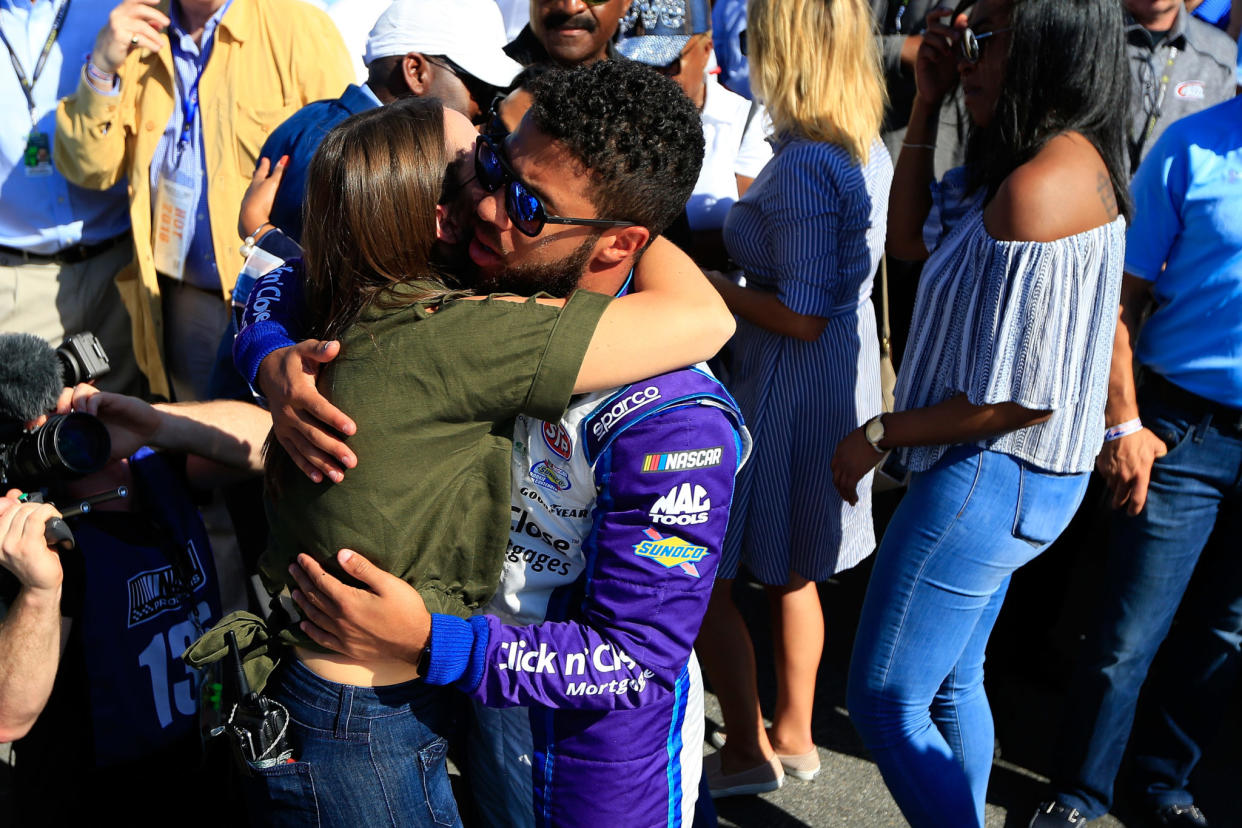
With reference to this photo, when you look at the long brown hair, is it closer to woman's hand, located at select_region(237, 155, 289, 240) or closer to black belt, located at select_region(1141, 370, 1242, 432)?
woman's hand, located at select_region(237, 155, 289, 240)

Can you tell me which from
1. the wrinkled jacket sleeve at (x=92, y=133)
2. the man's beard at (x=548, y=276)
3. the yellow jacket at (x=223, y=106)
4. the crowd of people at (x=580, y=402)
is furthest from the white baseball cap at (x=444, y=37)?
the man's beard at (x=548, y=276)

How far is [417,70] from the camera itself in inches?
120

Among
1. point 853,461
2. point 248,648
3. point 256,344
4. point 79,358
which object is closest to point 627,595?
point 248,648

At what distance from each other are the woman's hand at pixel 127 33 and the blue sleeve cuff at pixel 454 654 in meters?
2.68

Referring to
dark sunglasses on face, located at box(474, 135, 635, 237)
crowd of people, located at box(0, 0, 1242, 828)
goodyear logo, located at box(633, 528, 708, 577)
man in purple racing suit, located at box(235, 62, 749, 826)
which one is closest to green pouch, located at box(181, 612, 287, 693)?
crowd of people, located at box(0, 0, 1242, 828)

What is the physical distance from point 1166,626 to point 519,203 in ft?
7.53

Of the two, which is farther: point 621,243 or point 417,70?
point 417,70

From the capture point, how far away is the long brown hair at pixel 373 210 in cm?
152

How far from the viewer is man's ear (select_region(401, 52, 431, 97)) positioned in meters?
3.02

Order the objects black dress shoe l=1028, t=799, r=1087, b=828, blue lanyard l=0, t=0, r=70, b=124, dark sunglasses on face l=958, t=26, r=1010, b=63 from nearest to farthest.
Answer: dark sunglasses on face l=958, t=26, r=1010, b=63 < black dress shoe l=1028, t=799, r=1087, b=828 < blue lanyard l=0, t=0, r=70, b=124

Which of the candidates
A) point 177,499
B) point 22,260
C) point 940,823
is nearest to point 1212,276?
point 940,823

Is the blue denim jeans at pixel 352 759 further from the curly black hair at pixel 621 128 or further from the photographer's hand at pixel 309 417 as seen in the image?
the curly black hair at pixel 621 128

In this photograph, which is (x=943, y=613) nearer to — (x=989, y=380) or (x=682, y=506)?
(x=989, y=380)

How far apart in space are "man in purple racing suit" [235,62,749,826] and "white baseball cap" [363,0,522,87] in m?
1.60
